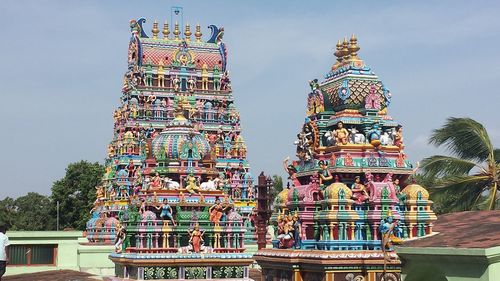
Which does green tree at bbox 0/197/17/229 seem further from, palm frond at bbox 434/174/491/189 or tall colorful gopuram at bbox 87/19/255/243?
palm frond at bbox 434/174/491/189

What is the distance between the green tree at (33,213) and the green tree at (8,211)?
A: 0.39 m

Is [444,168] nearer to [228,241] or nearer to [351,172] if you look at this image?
[351,172]

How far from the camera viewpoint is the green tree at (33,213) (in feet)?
247

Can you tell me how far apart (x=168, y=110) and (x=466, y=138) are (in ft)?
94.3

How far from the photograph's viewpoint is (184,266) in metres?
25.3

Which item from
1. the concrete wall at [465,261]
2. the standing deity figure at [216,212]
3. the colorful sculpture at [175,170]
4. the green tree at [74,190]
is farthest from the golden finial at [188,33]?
the concrete wall at [465,261]

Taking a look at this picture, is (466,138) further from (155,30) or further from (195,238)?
(155,30)

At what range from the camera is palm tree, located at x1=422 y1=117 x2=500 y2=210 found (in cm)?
2278

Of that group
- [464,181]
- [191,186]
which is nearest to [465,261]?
[464,181]

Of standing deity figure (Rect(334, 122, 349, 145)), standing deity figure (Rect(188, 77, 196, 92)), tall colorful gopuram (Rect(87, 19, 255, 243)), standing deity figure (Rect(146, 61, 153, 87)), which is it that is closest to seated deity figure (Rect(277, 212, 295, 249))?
standing deity figure (Rect(334, 122, 349, 145))

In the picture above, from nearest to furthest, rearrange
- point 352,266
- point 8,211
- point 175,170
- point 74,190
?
point 352,266
point 175,170
point 74,190
point 8,211

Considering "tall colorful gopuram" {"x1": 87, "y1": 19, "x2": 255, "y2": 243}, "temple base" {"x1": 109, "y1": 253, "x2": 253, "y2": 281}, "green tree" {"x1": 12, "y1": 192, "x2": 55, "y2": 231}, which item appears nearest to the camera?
"temple base" {"x1": 109, "y1": 253, "x2": 253, "y2": 281}

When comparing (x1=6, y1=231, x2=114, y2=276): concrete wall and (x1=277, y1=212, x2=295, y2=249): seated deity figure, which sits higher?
(x1=277, y1=212, x2=295, y2=249): seated deity figure

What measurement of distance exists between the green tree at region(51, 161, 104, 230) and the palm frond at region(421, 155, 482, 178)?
1882 inches
